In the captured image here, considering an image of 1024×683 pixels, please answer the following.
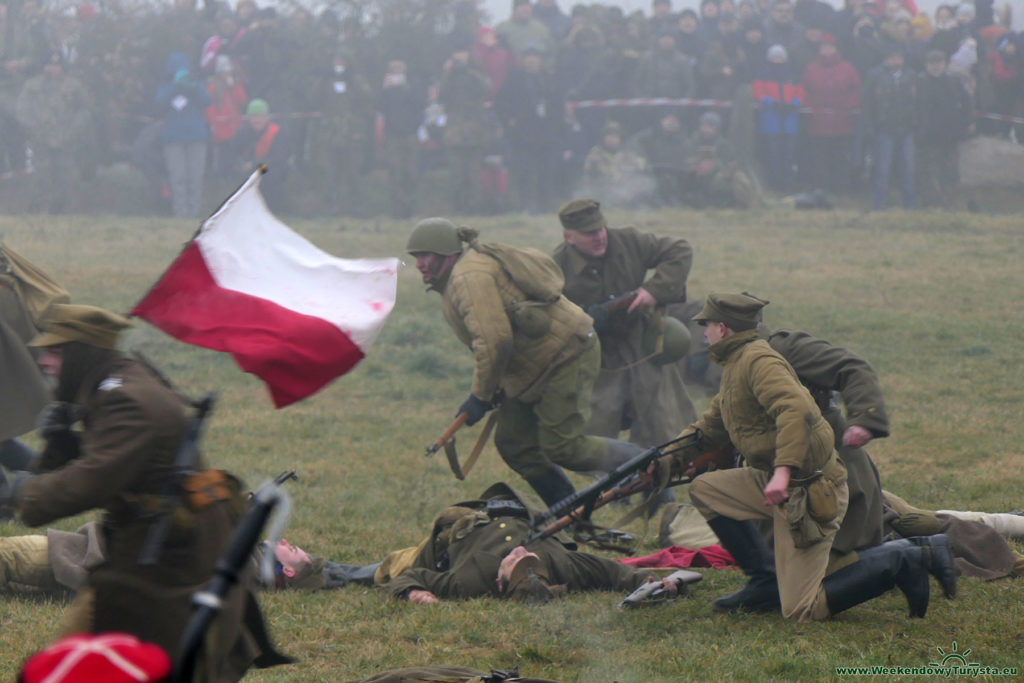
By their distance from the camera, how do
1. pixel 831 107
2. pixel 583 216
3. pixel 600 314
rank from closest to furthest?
pixel 583 216
pixel 600 314
pixel 831 107

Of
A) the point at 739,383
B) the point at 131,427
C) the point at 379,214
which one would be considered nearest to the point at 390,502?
the point at 739,383

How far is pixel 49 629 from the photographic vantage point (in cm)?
636

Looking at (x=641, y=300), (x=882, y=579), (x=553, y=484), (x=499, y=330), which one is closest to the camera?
(x=882, y=579)

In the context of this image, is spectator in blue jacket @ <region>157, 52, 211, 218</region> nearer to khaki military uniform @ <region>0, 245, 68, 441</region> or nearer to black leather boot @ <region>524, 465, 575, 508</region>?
khaki military uniform @ <region>0, 245, 68, 441</region>

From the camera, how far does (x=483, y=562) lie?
705cm

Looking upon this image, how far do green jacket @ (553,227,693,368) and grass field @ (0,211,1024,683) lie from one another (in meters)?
1.56

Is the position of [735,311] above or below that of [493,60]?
below

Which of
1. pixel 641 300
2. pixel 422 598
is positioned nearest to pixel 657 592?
pixel 422 598

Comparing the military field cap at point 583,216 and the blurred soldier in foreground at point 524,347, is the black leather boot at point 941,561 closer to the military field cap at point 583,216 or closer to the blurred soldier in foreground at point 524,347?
the blurred soldier in foreground at point 524,347

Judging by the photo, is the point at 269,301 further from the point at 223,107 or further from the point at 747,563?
the point at 223,107

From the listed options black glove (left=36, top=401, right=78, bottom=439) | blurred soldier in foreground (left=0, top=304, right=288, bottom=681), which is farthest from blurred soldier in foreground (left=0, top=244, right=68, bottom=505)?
black glove (left=36, top=401, right=78, bottom=439)

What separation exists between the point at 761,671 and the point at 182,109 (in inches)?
682

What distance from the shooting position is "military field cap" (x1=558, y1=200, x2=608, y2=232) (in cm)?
930

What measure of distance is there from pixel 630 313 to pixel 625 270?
0.30m
